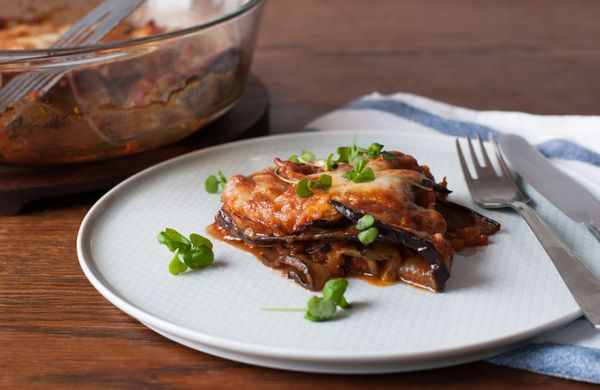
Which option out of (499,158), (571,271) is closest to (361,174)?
(571,271)

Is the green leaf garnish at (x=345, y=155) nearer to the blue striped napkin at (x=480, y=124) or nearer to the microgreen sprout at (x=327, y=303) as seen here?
the microgreen sprout at (x=327, y=303)

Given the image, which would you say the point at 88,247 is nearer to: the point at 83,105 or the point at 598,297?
the point at 83,105

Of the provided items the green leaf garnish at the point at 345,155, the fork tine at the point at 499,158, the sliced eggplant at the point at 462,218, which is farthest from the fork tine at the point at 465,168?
the green leaf garnish at the point at 345,155

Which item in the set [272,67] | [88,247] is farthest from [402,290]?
[272,67]

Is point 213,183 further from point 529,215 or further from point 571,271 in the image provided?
point 571,271

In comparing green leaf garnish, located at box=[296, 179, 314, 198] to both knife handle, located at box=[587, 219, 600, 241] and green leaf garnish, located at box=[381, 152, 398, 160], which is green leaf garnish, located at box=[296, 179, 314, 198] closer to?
green leaf garnish, located at box=[381, 152, 398, 160]

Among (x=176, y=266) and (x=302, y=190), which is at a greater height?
(x=302, y=190)
